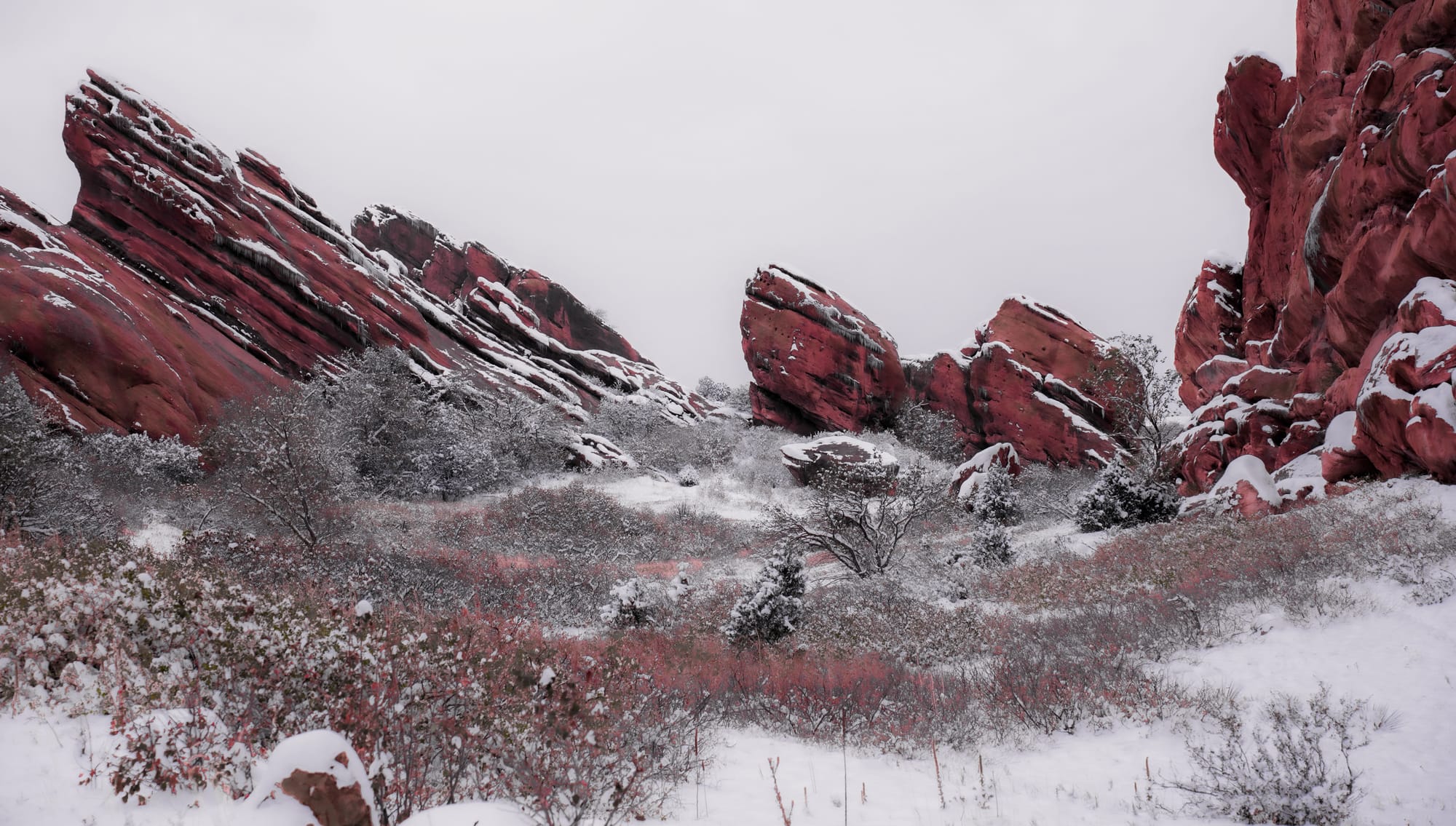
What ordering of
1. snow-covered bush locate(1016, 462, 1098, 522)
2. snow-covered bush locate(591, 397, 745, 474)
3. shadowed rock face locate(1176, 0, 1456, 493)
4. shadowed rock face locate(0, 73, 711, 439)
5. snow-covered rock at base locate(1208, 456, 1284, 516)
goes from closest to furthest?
shadowed rock face locate(1176, 0, 1456, 493)
snow-covered rock at base locate(1208, 456, 1284, 516)
shadowed rock face locate(0, 73, 711, 439)
snow-covered bush locate(1016, 462, 1098, 522)
snow-covered bush locate(591, 397, 745, 474)

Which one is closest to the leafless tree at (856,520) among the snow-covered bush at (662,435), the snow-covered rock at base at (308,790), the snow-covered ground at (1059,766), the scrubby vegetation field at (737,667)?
the scrubby vegetation field at (737,667)

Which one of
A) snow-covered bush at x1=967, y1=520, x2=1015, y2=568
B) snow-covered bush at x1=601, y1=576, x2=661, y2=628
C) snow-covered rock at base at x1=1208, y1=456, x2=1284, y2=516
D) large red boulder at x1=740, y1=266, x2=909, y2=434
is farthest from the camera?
large red boulder at x1=740, y1=266, x2=909, y2=434

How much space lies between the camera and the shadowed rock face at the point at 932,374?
33.2m

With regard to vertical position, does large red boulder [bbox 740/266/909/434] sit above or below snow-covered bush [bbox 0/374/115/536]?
above

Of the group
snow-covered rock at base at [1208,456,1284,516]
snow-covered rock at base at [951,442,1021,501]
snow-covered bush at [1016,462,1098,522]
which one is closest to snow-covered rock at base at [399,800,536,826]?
snow-covered rock at base at [1208,456,1284,516]

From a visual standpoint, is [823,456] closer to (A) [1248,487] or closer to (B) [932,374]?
(B) [932,374]

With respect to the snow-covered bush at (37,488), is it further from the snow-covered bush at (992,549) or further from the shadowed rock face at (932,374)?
the shadowed rock face at (932,374)

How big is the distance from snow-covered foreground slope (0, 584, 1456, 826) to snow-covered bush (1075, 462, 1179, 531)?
457 inches

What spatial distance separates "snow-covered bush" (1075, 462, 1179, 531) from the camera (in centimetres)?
1689

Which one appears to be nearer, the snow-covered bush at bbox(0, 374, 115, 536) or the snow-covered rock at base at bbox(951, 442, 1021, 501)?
the snow-covered bush at bbox(0, 374, 115, 536)

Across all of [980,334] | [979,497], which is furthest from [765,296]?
[979,497]

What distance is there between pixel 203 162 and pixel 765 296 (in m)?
33.2

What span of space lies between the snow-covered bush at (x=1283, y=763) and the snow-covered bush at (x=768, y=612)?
6.39 m

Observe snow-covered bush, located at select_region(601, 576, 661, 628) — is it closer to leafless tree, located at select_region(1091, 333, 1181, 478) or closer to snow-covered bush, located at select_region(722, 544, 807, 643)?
snow-covered bush, located at select_region(722, 544, 807, 643)
